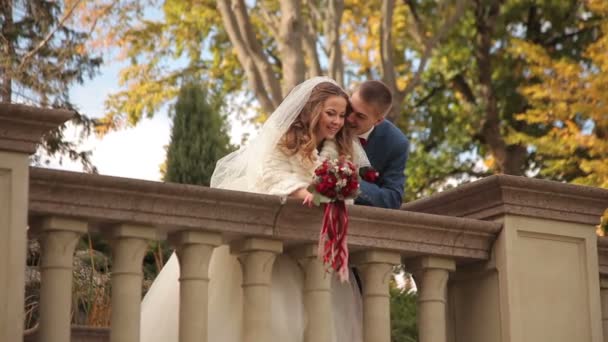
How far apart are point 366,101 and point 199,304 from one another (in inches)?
66.1

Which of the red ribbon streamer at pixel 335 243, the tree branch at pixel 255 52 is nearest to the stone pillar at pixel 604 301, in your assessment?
the red ribbon streamer at pixel 335 243

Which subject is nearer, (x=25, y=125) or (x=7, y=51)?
(x=25, y=125)

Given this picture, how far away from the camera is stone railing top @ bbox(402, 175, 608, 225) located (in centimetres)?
546

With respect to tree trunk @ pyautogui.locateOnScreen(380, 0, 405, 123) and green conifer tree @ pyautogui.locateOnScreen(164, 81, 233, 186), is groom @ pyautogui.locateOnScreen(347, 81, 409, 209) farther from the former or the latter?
tree trunk @ pyautogui.locateOnScreen(380, 0, 405, 123)

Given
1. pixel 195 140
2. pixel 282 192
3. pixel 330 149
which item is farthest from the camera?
pixel 195 140

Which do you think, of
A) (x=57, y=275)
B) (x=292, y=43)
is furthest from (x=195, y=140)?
(x=57, y=275)

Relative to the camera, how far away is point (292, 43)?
1501 centimetres

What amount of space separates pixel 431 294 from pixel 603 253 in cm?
111

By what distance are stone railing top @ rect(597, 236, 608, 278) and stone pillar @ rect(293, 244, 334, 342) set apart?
64.6 inches

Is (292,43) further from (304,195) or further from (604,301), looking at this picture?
(304,195)

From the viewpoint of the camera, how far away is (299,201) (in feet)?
16.1

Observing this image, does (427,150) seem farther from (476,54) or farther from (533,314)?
(533,314)

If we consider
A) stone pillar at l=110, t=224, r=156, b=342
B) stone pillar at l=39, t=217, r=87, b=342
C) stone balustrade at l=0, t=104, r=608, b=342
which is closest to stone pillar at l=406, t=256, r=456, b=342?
stone balustrade at l=0, t=104, r=608, b=342

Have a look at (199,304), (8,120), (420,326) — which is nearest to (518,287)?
(420,326)
